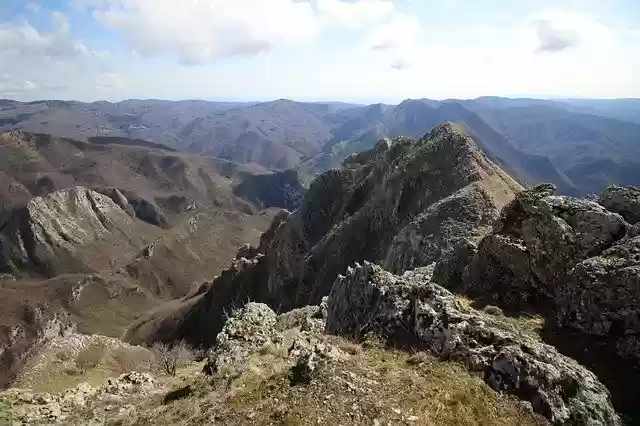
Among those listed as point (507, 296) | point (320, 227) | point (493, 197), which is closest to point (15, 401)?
point (507, 296)

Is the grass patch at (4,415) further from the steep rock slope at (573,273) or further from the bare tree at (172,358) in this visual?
the steep rock slope at (573,273)

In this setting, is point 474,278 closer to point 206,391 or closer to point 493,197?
point 206,391

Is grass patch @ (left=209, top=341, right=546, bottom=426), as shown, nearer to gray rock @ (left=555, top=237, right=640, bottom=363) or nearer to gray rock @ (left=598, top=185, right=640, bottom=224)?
gray rock @ (left=555, top=237, right=640, bottom=363)

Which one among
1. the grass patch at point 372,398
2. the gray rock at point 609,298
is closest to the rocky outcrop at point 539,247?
the gray rock at point 609,298

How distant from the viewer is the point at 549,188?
31094mm

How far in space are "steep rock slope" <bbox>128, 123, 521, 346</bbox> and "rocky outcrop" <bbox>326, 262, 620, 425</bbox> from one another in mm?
21563

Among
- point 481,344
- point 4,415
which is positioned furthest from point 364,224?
point 4,415

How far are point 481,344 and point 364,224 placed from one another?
6435cm

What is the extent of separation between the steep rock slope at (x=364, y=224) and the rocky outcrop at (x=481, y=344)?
21563mm

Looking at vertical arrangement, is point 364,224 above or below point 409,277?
below

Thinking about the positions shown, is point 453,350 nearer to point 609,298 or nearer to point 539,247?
point 609,298

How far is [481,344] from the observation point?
18500mm

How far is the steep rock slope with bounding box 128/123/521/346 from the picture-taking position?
5466cm

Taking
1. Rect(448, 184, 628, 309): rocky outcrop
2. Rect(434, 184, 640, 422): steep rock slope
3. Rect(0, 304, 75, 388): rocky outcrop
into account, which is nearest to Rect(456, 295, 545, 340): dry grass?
Rect(434, 184, 640, 422): steep rock slope
